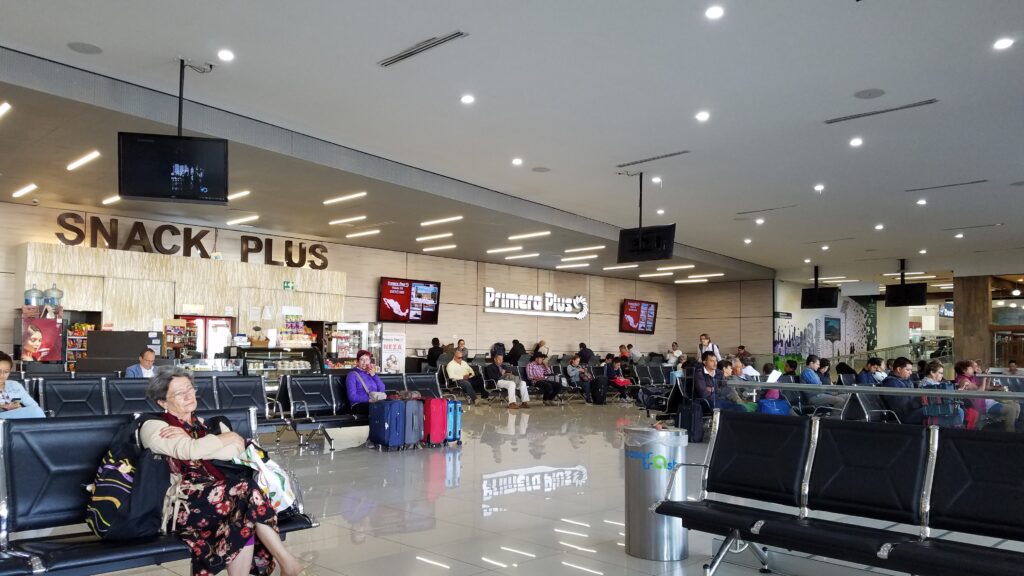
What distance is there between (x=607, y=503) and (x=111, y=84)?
6154 millimetres

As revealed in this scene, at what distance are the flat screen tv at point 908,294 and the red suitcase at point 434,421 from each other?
15.5m

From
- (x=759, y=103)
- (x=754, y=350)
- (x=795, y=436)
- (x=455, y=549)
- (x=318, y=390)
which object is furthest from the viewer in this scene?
(x=754, y=350)

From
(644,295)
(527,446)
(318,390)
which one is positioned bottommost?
(527,446)

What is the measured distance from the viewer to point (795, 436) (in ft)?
12.9

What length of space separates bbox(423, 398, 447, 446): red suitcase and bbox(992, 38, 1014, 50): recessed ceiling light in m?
6.59

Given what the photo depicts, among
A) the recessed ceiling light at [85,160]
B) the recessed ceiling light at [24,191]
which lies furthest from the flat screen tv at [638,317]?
the recessed ceiling light at [85,160]

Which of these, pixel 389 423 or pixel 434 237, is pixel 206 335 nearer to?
pixel 434 237

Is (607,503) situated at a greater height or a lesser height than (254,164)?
lesser

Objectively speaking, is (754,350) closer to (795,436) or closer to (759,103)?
(759,103)

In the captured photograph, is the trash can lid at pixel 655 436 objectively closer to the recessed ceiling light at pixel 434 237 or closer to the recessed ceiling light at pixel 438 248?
the recessed ceiling light at pixel 434 237

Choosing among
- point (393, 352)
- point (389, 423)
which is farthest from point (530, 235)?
point (389, 423)

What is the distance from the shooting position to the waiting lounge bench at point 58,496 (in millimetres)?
2916

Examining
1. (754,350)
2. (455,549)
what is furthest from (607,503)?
(754,350)

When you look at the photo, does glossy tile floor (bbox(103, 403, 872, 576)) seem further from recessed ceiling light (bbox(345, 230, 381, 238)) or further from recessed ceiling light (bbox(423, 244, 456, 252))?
recessed ceiling light (bbox(423, 244, 456, 252))
